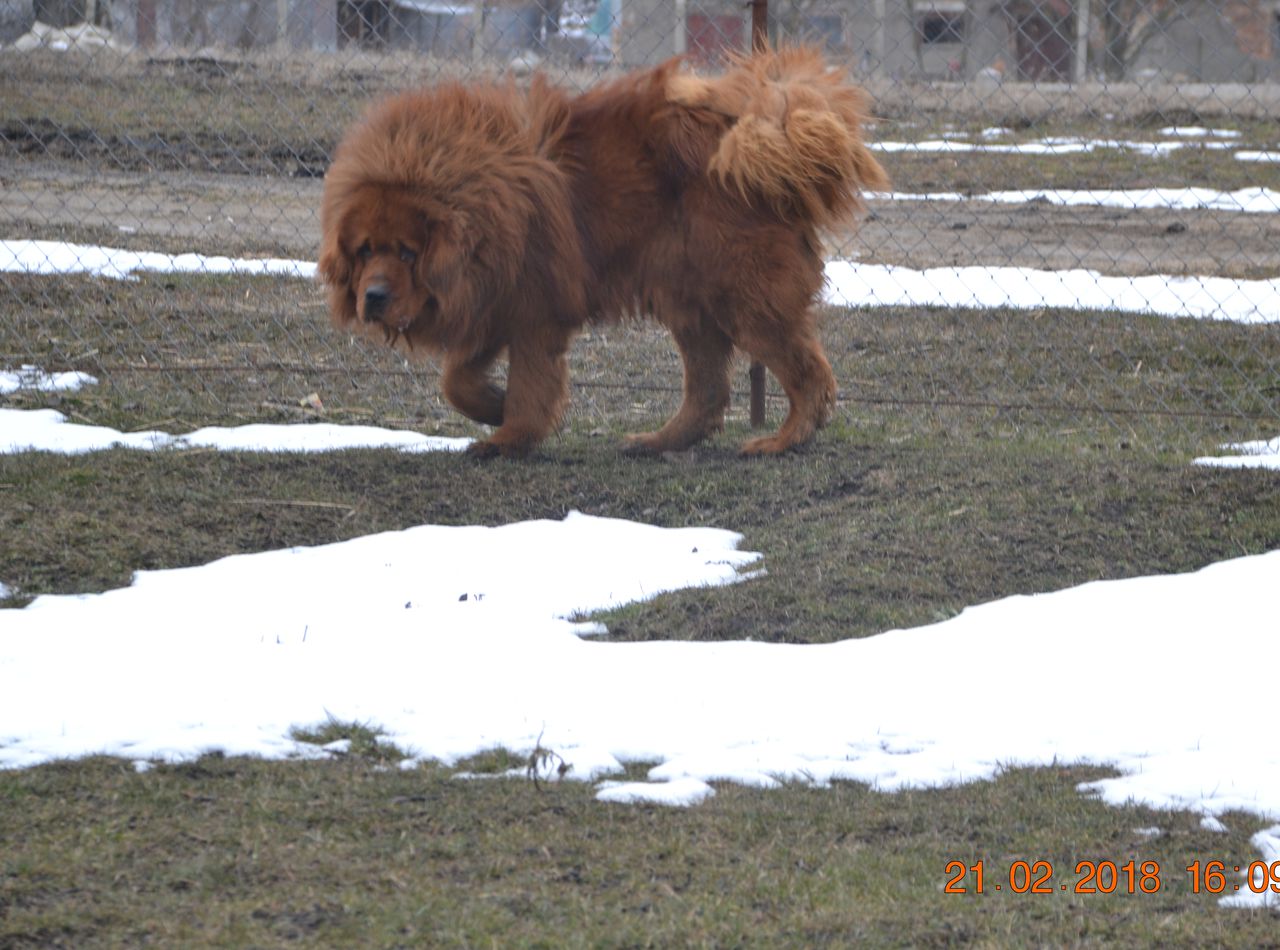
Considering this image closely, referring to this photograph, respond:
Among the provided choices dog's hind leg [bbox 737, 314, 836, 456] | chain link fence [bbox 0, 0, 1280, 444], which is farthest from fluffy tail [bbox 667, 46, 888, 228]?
dog's hind leg [bbox 737, 314, 836, 456]

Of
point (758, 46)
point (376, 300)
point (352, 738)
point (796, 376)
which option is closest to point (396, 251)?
point (376, 300)

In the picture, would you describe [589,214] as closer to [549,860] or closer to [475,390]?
[475,390]

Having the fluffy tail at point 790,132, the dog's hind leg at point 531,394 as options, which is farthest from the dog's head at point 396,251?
the fluffy tail at point 790,132

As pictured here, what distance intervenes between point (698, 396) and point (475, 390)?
91cm

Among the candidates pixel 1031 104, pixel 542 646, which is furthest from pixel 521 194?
pixel 1031 104

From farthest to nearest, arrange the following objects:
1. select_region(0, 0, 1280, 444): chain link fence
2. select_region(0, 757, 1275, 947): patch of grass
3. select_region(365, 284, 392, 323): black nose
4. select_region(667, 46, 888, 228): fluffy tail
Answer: select_region(0, 0, 1280, 444): chain link fence → select_region(667, 46, 888, 228): fluffy tail → select_region(365, 284, 392, 323): black nose → select_region(0, 757, 1275, 947): patch of grass

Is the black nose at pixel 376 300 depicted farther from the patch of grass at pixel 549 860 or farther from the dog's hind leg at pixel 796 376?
the patch of grass at pixel 549 860

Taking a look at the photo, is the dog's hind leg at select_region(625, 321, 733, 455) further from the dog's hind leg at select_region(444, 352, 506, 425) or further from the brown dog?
the dog's hind leg at select_region(444, 352, 506, 425)

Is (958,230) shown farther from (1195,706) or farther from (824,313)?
(1195,706)

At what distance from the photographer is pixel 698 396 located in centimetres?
661

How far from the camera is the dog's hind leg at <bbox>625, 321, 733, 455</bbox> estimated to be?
6.55 meters

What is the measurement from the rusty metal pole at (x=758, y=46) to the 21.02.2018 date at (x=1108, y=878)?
11.9 feet

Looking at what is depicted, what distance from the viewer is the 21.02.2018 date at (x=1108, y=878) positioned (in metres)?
2.89

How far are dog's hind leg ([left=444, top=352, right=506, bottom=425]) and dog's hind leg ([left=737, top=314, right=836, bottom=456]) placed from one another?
1.01 m
